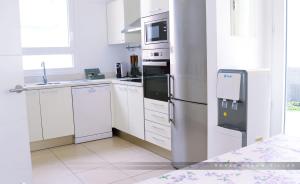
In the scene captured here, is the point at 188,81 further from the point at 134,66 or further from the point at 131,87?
the point at 134,66

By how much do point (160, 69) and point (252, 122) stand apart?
1.34 metres

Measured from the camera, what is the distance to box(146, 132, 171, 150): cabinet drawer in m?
3.20

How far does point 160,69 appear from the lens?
3207mm

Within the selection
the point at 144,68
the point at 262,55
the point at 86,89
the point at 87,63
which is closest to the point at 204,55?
the point at 262,55

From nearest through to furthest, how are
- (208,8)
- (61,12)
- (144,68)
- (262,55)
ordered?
(208,8)
(262,55)
(144,68)
(61,12)

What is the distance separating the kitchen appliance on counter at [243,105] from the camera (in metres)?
2.13

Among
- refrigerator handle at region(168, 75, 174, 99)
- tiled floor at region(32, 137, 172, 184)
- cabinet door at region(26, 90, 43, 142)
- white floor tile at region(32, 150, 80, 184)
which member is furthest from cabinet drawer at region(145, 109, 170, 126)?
cabinet door at region(26, 90, 43, 142)

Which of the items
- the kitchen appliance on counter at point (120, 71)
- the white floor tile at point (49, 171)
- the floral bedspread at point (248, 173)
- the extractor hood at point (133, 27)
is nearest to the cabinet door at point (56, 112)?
the white floor tile at point (49, 171)

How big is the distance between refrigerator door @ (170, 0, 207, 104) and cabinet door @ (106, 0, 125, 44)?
1597mm

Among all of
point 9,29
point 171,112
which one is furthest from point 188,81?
point 9,29

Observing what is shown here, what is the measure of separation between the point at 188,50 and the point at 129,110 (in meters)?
1.57

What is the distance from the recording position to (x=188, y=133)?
278 cm

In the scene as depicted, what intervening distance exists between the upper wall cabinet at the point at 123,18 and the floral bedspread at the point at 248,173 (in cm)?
343

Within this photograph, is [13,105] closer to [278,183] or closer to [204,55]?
[204,55]
